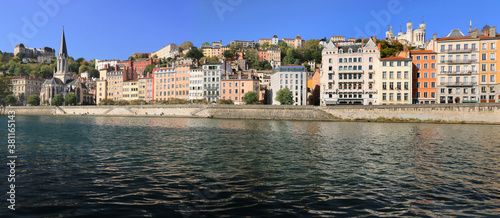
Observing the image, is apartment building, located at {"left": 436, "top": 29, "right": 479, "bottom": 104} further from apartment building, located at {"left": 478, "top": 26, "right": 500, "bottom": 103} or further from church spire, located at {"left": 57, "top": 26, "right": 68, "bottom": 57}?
church spire, located at {"left": 57, "top": 26, "right": 68, "bottom": 57}

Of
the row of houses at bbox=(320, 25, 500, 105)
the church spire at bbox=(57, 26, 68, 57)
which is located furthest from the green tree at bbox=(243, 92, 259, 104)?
the church spire at bbox=(57, 26, 68, 57)

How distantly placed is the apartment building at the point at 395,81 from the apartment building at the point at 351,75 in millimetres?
1707

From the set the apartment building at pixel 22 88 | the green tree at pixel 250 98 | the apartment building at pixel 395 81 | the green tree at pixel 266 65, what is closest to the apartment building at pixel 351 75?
the apartment building at pixel 395 81

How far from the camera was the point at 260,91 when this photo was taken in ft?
406

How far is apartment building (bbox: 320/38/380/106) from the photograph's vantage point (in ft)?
271

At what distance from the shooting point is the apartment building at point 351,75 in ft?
271

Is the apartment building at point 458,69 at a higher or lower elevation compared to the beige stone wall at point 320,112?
higher

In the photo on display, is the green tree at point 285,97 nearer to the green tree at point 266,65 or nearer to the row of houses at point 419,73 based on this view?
the row of houses at point 419,73

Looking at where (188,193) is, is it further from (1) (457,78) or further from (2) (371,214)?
(1) (457,78)

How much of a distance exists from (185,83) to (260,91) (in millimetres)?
29393

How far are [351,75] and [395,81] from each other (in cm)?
1101

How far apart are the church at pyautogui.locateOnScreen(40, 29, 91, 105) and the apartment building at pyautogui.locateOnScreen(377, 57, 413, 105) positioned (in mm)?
131223

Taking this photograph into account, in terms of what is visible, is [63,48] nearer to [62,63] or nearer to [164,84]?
[62,63]

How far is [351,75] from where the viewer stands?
8438cm
